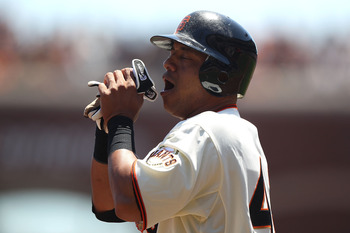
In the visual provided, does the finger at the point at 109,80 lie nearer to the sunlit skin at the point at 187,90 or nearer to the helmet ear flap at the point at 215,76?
the sunlit skin at the point at 187,90

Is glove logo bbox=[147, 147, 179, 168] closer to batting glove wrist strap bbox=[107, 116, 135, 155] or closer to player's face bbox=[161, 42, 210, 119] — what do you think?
batting glove wrist strap bbox=[107, 116, 135, 155]

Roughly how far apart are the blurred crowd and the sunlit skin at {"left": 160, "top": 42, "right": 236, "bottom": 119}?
299 inches

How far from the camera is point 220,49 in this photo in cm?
248

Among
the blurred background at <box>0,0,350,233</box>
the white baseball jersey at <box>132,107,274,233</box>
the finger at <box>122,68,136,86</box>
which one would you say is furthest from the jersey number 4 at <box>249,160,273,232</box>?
the blurred background at <box>0,0,350,233</box>

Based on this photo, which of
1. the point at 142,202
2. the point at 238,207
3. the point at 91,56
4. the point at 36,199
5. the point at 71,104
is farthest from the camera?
the point at 91,56

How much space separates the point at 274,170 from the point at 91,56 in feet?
14.2

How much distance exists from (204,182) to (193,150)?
14 centimetres

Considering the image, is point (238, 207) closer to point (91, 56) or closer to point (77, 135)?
point (77, 135)

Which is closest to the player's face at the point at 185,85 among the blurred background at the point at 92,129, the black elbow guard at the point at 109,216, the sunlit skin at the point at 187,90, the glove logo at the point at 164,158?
the sunlit skin at the point at 187,90

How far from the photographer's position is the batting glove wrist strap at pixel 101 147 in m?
2.71

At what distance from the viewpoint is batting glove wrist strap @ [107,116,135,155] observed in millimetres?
2209

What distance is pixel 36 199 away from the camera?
927cm

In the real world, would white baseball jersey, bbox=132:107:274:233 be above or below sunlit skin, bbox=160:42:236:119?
below

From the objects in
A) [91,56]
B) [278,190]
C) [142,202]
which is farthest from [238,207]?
[91,56]
